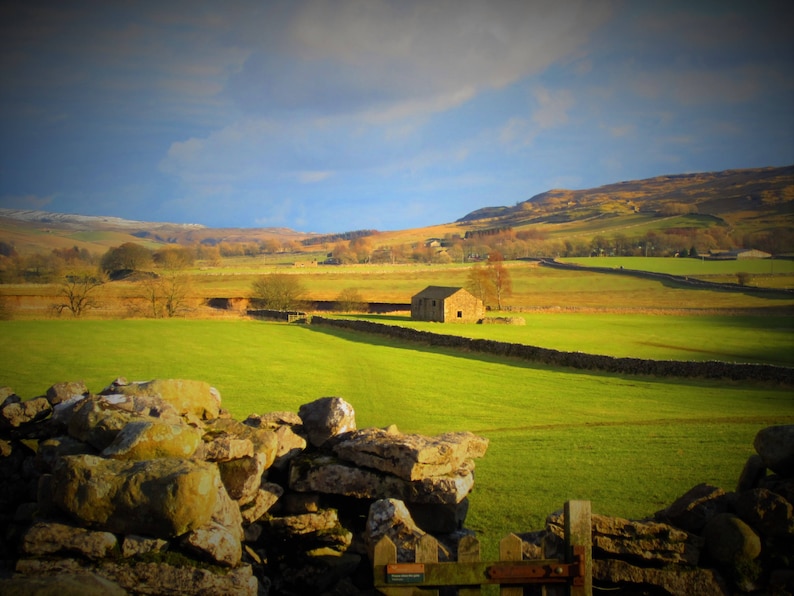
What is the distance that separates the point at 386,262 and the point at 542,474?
583 ft

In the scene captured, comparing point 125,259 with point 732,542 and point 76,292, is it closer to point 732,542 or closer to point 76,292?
point 76,292

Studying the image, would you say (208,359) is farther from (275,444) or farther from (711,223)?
(711,223)

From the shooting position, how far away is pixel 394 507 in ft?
26.1

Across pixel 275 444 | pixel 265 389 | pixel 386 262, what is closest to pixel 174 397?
pixel 275 444

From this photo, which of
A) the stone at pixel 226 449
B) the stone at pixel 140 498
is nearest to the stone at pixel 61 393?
the stone at pixel 226 449

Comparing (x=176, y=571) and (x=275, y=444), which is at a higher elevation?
(x=275, y=444)

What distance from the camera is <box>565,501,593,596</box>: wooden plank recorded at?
6508 millimetres

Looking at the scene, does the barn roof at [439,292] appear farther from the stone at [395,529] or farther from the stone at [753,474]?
the stone at [395,529]

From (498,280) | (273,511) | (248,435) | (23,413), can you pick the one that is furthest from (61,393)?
(498,280)

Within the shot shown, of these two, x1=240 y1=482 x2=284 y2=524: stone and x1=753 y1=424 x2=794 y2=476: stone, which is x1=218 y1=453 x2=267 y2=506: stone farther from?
x1=753 y1=424 x2=794 y2=476: stone

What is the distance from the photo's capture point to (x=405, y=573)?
6.43 metres

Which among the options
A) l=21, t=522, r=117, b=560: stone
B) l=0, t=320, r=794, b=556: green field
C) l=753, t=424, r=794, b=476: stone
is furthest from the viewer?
l=0, t=320, r=794, b=556: green field

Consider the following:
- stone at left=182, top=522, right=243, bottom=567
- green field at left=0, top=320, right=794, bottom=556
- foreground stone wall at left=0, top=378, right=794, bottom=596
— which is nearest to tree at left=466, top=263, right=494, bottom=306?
green field at left=0, top=320, right=794, bottom=556

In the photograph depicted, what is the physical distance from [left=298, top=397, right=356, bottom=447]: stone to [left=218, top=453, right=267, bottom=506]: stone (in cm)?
175
